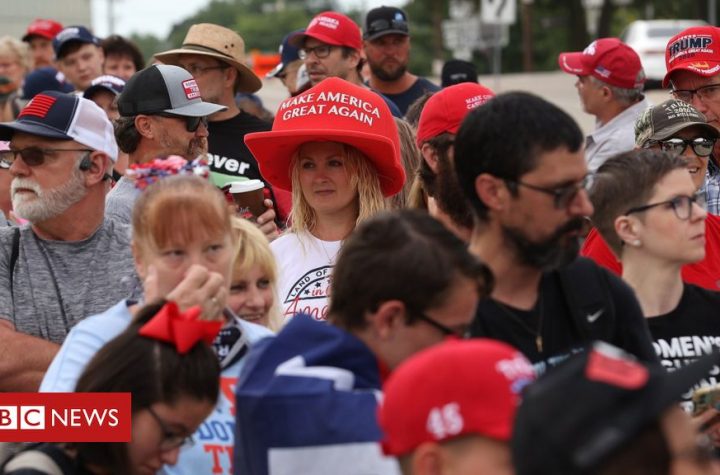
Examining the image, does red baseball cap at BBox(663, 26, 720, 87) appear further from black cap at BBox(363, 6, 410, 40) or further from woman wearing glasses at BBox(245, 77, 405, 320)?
black cap at BBox(363, 6, 410, 40)

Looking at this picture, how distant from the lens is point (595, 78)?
873 cm

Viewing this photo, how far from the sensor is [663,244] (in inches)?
174

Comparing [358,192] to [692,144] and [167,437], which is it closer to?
[692,144]

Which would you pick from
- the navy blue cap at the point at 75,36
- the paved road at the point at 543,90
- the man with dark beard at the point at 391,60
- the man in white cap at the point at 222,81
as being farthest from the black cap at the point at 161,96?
the paved road at the point at 543,90

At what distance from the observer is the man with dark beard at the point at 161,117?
6340 mm

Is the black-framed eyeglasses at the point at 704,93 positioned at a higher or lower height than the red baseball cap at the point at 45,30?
lower

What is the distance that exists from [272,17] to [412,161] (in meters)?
102

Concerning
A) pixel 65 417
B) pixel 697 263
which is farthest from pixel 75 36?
pixel 65 417

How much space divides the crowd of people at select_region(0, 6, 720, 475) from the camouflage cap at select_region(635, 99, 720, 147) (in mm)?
15

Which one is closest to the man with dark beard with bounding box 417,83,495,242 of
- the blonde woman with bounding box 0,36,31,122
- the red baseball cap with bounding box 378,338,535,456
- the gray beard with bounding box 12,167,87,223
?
the gray beard with bounding box 12,167,87,223

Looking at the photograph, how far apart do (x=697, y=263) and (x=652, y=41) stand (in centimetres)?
2580

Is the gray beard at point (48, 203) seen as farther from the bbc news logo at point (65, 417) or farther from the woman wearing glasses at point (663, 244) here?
the woman wearing glasses at point (663, 244)

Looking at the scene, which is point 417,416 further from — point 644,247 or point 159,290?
point 644,247

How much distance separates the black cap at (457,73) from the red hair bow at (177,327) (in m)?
7.37
